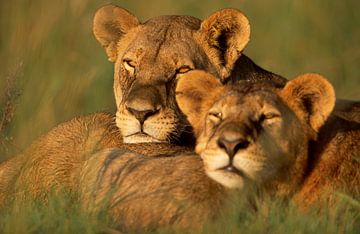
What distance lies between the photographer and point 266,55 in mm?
12148

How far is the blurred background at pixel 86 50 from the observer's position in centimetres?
739

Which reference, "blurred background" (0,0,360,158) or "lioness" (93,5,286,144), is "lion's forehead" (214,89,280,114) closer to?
"lioness" (93,5,286,144)

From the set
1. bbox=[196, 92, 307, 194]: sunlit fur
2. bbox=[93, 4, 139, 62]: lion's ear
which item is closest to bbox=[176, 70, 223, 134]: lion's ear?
bbox=[196, 92, 307, 194]: sunlit fur

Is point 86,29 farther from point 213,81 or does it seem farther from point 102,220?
point 102,220

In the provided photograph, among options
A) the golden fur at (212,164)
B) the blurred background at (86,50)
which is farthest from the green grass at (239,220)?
the blurred background at (86,50)

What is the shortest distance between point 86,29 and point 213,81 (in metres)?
5.08

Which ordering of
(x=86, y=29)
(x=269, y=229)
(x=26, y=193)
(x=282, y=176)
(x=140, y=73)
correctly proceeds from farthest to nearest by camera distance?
1. (x=86, y=29)
2. (x=140, y=73)
3. (x=26, y=193)
4. (x=282, y=176)
5. (x=269, y=229)

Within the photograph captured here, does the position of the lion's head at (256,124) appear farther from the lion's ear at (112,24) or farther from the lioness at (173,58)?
the lion's ear at (112,24)

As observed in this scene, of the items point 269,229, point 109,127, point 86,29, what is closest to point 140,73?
point 109,127

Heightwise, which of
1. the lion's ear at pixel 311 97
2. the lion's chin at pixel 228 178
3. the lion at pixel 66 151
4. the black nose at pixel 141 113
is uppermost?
the lion's ear at pixel 311 97

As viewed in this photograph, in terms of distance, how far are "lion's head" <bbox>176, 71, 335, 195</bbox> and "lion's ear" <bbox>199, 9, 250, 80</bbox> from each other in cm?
114

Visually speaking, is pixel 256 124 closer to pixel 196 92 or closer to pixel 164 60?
pixel 196 92

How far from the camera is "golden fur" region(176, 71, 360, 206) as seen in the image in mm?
5793

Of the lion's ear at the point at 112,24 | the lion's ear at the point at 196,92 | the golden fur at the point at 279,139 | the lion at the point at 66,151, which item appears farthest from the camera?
the lion's ear at the point at 112,24
